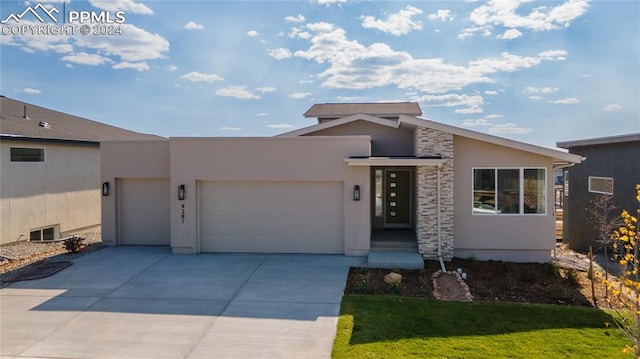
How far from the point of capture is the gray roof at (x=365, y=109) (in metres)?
18.4

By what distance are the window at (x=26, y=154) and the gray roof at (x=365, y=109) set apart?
10.5 metres

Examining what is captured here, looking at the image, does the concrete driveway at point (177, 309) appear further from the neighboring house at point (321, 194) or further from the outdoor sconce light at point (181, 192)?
the outdoor sconce light at point (181, 192)

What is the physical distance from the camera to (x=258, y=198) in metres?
13.0

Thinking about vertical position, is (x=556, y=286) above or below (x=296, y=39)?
below

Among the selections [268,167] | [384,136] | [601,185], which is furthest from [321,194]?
[601,185]

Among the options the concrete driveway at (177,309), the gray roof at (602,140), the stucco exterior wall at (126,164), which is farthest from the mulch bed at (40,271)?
the gray roof at (602,140)

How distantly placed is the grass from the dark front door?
718 centimetres

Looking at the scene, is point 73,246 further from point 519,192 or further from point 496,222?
point 519,192

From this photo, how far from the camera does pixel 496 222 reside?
40.2 feet

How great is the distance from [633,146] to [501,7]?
20.9 ft

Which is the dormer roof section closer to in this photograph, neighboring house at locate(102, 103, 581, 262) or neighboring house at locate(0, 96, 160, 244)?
neighboring house at locate(102, 103, 581, 262)

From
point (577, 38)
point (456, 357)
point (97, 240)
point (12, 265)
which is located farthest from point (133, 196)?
point (577, 38)

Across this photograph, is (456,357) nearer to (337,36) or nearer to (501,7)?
(501,7)

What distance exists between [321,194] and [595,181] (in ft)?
35.2
